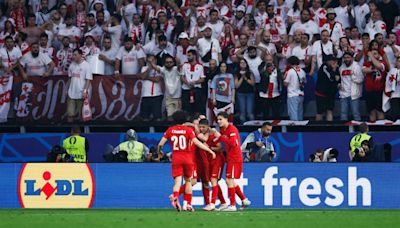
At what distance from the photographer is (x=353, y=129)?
2767 centimetres

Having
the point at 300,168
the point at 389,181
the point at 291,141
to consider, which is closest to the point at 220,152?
the point at 300,168

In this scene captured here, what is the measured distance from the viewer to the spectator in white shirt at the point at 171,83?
28.3 meters

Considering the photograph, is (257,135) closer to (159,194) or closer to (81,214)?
(159,194)

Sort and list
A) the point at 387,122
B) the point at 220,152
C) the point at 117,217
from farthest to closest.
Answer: the point at 387,122 → the point at 220,152 → the point at 117,217

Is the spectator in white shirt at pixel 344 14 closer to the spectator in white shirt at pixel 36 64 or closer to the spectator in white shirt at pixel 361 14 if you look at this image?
the spectator in white shirt at pixel 361 14

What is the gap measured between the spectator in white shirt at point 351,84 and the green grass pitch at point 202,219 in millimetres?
5578

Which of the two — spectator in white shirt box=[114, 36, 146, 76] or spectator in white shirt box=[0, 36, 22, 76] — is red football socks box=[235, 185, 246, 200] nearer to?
spectator in white shirt box=[114, 36, 146, 76]

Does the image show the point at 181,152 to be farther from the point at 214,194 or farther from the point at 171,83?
the point at 171,83

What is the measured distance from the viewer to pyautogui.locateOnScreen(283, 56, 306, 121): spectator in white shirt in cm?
2755

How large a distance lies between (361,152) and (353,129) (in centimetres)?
252

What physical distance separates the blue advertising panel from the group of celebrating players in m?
4.74

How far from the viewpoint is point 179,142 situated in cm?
2188

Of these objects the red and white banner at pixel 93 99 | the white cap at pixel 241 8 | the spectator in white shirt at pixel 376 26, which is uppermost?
the white cap at pixel 241 8

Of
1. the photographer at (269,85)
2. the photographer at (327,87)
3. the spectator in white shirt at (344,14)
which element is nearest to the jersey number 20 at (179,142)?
the photographer at (269,85)
